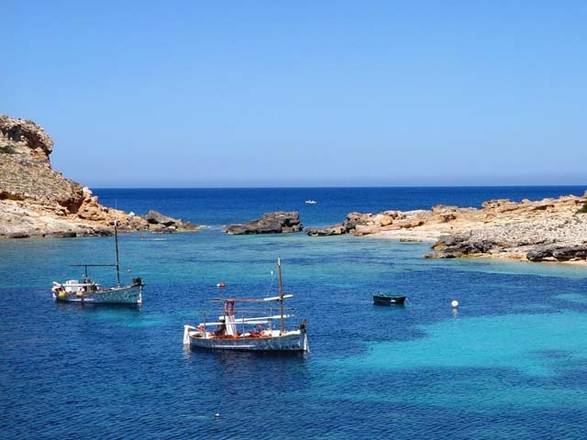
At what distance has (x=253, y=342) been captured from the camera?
60312mm

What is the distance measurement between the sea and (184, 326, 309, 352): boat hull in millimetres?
984

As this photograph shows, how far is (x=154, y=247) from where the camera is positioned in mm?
133250

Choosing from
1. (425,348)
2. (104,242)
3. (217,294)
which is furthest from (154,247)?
(425,348)

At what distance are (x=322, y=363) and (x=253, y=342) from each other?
6.54m

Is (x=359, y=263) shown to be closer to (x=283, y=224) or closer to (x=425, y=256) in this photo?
(x=425, y=256)

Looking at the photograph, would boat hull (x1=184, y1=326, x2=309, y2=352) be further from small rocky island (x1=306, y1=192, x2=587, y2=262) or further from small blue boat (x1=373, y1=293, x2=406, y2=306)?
small rocky island (x1=306, y1=192, x2=587, y2=262)

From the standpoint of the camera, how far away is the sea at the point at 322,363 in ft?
144

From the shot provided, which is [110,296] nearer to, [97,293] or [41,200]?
[97,293]

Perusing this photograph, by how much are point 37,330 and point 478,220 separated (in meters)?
94.4

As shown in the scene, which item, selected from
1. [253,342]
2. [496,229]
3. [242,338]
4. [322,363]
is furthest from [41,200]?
[322,363]

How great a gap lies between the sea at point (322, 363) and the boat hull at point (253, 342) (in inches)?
38.8

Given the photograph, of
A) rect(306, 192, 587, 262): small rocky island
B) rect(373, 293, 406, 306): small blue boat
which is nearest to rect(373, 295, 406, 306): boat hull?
rect(373, 293, 406, 306): small blue boat

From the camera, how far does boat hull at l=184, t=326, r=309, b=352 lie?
195ft

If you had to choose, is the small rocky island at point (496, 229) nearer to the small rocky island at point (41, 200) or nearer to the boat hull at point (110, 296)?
the small rocky island at point (41, 200)
